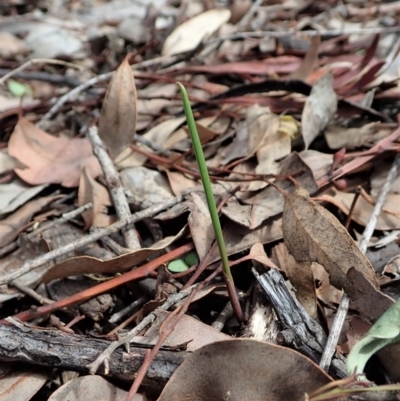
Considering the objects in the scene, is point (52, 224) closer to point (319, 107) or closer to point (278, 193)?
point (278, 193)

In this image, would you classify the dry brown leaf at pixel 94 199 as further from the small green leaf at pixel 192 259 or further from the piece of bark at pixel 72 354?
the piece of bark at pixel 72 354

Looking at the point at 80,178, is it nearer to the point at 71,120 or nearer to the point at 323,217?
the point at 71,120

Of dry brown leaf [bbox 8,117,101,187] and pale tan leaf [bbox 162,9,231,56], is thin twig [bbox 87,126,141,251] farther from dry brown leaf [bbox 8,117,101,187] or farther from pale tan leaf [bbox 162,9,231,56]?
pale tan leaf [bbox 162,9,231,56]

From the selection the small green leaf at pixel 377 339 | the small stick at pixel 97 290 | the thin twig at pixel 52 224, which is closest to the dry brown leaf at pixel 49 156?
the thin twig at pixel 52 224

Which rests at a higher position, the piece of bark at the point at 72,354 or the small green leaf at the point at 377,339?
the small green leaf at the point at 377,339

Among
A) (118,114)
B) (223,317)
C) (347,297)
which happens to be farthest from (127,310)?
(118,114)
